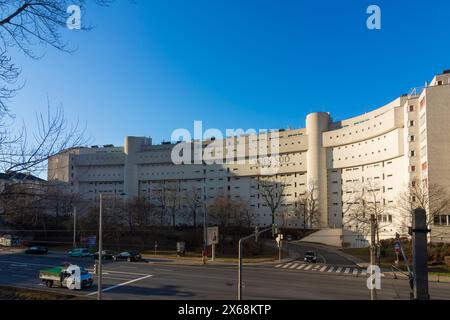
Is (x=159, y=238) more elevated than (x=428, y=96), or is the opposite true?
(x=428, y=96)

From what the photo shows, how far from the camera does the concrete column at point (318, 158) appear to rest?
288 ft

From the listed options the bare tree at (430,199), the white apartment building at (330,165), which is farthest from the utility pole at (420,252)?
the bare tree at (430,199)

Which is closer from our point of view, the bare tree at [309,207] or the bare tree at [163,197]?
the bare tree at [309,207]

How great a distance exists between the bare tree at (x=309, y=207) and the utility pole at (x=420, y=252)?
80.9 meters

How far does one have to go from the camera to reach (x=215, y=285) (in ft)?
92.3

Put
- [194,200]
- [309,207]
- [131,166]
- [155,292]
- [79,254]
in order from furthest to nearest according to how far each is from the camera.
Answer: [131,166]
[194,200]
[309,207]
[79,254]
[155,292]

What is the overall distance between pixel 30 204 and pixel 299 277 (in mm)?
26964

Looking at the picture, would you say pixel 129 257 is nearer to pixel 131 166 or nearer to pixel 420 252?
pixel 420 252

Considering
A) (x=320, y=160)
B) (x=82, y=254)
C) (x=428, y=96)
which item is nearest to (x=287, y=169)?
→ (x=320, y=160)

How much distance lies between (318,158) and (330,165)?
3.50 metres

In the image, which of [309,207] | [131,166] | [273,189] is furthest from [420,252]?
[131,166]

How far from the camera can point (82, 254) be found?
164ft

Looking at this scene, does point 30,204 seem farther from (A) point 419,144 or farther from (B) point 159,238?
(A) point 419,144

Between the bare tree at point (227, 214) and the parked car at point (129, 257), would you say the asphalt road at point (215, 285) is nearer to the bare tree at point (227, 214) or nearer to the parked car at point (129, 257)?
the parked car at point (129, 257)
